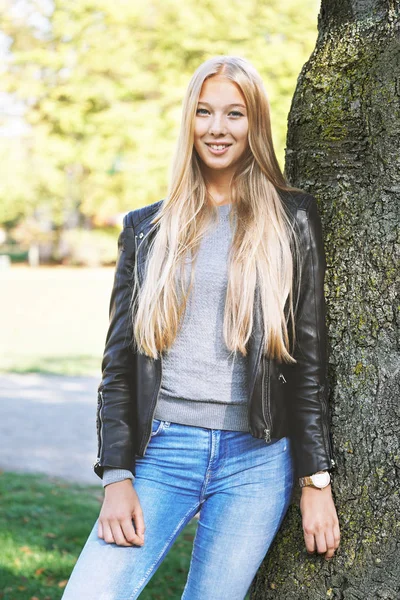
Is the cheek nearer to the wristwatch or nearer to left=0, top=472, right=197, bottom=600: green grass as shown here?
the wristwatch

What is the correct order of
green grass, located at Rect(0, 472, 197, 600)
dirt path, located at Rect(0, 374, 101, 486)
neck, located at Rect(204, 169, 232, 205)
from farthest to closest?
dirt path, located at Rect(0, 374, 101, 486)
green grass, located at Rect(0, 472, 197, 600)
neck, located at Rect(204, 169, 232, 205)

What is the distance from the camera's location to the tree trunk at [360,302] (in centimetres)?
254

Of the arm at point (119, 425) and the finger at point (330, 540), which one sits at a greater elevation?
the arm at point (119, 425)

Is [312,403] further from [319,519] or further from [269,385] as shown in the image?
[319,519]

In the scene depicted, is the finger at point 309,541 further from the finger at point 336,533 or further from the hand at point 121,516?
the hand at point 121,516

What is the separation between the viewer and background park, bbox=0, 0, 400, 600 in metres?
2.56

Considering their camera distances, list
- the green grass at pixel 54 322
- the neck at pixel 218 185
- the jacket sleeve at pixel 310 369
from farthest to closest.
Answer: the green grass at pixel 54 322
the neck at pixel 218 185
the jacket sleeve at pixel 310 369

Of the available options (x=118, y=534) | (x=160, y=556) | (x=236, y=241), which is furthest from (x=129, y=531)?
(x=236, y=241)

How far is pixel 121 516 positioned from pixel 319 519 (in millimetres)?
614

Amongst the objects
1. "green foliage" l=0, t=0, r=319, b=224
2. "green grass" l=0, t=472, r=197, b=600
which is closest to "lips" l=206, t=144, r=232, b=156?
"green grass" l=0, t=472, r=197, b=600

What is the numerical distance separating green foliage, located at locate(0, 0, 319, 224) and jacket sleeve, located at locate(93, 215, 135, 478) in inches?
625

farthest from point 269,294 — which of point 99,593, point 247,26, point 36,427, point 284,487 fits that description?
point 247,26

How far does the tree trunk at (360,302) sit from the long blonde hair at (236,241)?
0.75 ft

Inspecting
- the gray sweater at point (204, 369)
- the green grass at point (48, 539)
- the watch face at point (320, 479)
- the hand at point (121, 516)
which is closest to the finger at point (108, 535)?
the hand at point (121, 516)
